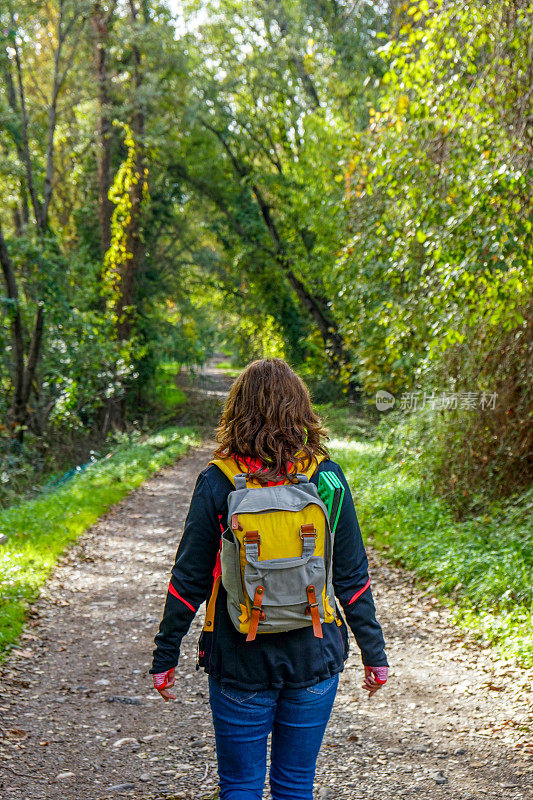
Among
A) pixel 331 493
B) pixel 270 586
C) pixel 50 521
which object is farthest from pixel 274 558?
pixel 50 521

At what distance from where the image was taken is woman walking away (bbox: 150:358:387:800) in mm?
2221

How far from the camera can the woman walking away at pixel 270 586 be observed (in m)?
2.22

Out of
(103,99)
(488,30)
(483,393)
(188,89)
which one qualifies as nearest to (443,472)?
(483,393)

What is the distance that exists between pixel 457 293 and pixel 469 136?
4.88 feet

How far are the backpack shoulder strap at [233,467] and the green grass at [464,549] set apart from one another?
11.4 feet

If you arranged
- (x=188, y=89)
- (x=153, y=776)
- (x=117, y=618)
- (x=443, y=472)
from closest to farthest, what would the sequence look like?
(x=153, y=776) → (x=117, y=618) → (x=443, y=472) → (x=188, y=89)

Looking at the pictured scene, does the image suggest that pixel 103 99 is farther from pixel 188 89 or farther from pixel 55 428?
pixel 55 428

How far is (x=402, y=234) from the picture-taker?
324 inches

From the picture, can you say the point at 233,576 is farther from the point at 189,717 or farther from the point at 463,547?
the point at 463,547

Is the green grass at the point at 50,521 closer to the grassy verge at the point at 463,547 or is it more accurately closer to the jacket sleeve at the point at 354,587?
the grassy verge at the point at 463,547

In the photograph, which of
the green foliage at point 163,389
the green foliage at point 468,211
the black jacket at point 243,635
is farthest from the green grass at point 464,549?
the green foliage at point 163,389

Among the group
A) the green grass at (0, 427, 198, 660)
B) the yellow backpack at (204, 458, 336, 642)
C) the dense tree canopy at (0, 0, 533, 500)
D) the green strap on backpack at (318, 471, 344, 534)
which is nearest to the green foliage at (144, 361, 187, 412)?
the dense tree canopy at (0, 0, 533, 500)

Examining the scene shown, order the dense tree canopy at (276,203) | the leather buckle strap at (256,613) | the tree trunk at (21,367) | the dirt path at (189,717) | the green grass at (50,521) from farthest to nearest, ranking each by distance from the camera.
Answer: the tree trunk at (21,367)
the dense tree canopy at (276,203)
the green grass at (50,521)
the dirt path at (189,717)
the leather buckle strap at (256,613)

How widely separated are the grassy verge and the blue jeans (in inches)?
125
